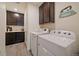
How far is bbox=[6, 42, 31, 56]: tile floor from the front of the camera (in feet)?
4.70

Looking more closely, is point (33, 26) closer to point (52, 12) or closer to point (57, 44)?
point (52, 12)

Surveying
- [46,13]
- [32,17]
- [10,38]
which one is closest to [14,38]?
[10,38]

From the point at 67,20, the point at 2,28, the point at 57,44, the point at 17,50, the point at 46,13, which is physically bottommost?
the point at 17,50

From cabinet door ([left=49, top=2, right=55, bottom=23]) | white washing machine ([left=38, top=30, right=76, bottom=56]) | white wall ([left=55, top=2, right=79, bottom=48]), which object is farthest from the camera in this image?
cabinet door ([left=49, top=2, right=55, bottom=23])

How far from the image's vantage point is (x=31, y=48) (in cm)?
148

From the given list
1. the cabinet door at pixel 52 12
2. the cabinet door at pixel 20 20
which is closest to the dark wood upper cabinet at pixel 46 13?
the cabinet door at pixel 52 12

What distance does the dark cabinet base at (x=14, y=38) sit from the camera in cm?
147

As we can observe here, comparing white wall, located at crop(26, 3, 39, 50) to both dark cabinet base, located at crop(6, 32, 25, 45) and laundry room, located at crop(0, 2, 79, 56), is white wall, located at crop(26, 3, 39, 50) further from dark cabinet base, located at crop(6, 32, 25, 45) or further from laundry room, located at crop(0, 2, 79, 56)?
dark cabinet base, located at crop(6, 32, 25, 45)

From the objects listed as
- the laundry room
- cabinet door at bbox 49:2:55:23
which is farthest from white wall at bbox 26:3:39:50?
cabinet door at bbox 49:2:55:23

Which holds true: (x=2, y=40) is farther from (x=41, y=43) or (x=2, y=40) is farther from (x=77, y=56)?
(x=77, y=56)

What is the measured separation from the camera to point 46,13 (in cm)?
148

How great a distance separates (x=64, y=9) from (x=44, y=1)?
318 millimetres

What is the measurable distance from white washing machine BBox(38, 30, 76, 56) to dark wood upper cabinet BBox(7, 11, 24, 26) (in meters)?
0.39

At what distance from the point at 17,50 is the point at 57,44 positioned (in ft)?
2.02
